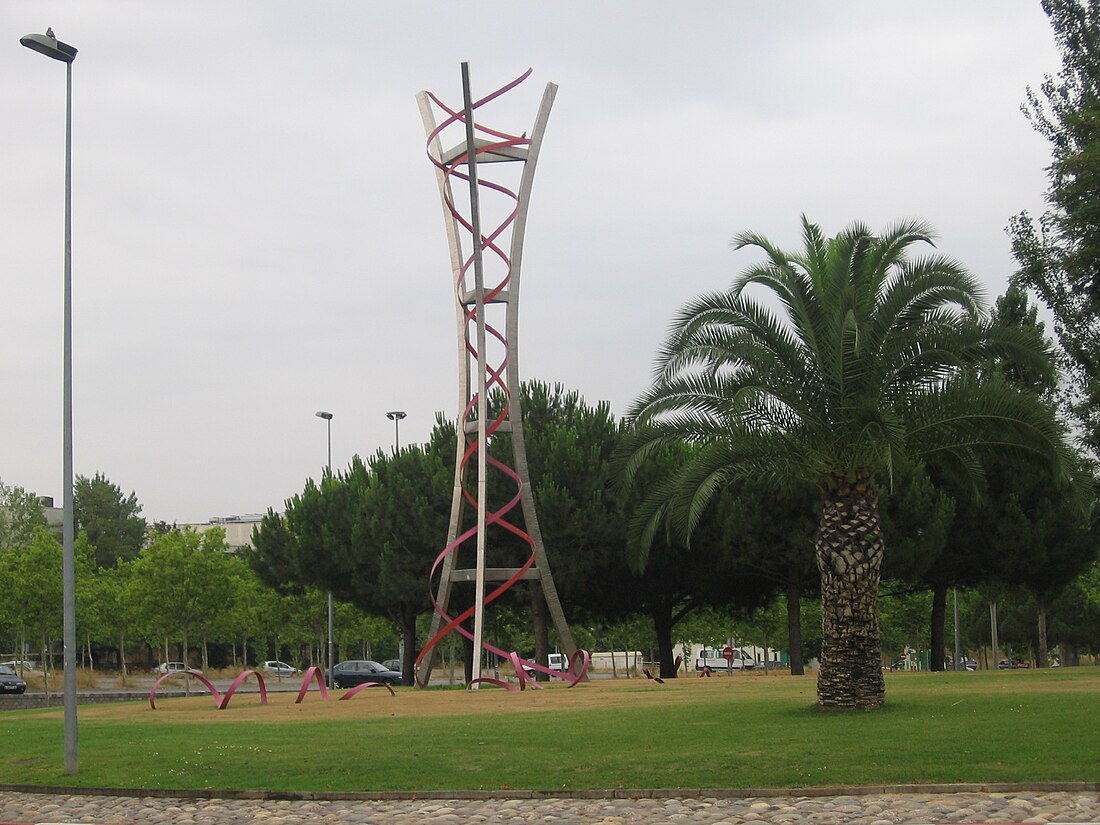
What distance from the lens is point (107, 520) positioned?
305 feet

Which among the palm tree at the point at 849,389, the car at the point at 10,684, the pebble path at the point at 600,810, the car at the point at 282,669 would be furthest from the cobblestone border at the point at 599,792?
the car at the point at 282,669

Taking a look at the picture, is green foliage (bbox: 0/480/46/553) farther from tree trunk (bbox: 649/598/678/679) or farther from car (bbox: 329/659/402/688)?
tree trunk (bbox: 649/598/678/679)

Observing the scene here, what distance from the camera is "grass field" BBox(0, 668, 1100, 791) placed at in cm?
1338

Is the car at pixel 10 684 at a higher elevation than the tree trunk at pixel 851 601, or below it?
below

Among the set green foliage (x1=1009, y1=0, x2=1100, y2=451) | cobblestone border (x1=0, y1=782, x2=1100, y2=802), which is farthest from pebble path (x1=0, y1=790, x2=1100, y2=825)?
green foliage (x1=1009, y1=0, x2=1100, y2=451)

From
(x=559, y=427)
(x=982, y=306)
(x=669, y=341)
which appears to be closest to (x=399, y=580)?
(x=559, y=427)

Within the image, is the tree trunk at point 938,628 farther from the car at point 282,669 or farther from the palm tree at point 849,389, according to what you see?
the car at point 282,669

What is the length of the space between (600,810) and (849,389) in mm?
9251

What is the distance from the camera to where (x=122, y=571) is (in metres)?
62.0

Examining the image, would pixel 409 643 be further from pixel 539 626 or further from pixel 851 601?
pixel 851 601

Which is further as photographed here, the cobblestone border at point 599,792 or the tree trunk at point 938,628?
the tree trunk at point 938,628

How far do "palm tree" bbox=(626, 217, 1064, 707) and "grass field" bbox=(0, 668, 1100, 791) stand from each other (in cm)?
199

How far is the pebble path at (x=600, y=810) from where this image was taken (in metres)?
10.8

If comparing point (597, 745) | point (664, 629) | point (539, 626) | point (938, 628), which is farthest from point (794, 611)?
point (597, 745)
